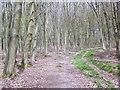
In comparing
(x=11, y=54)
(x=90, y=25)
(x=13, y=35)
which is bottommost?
(x=11, y=54)

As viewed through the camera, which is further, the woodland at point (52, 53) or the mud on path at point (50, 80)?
the woodland at point (52, 53)

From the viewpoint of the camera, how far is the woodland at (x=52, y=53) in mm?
13016

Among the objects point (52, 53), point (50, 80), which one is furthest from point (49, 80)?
point (52, 53)

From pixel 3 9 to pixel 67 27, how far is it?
74.6 feet

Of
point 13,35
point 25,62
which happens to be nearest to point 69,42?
point 25,62

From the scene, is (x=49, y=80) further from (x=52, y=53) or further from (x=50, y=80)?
(x=52, y=53)

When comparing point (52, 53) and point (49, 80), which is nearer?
point (49, 80)

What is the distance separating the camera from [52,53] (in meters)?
46.5

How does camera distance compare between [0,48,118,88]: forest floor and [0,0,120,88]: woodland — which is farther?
[0,0,120,88]: woodland

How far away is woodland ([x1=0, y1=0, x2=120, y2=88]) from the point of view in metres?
13.0

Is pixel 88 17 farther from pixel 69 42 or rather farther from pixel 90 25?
pixel 69 42

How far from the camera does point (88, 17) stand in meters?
63.3

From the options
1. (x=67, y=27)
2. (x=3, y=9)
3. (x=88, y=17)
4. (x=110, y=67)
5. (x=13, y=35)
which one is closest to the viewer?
(x=13, y=35)

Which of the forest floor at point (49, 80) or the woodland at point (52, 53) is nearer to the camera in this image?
the forest floor at point (49, 80)
